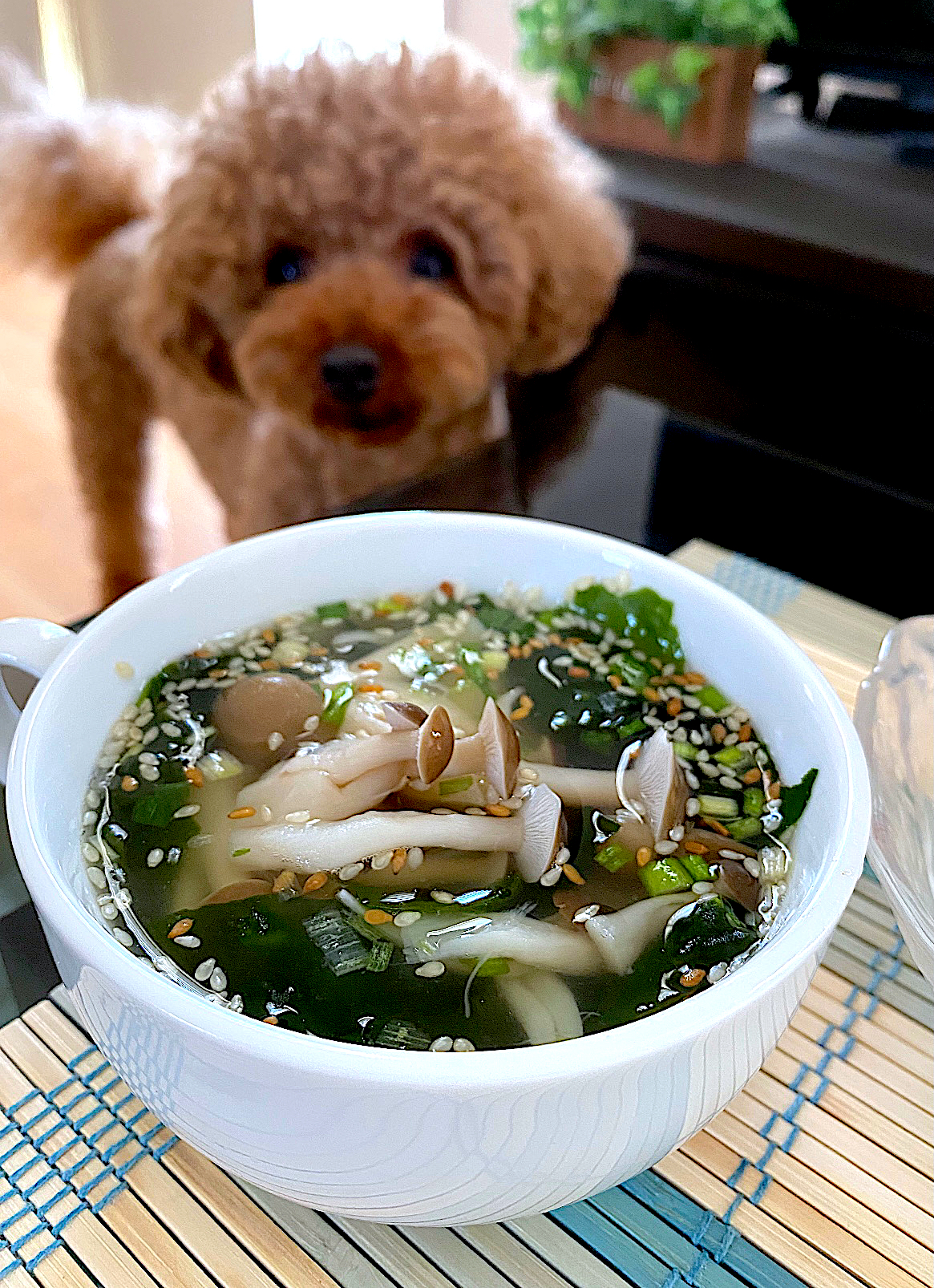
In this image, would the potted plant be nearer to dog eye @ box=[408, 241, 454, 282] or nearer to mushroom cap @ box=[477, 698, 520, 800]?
dog eye @ box=[408, 241, 454, 282]

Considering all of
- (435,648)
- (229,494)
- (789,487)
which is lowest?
(229,494)

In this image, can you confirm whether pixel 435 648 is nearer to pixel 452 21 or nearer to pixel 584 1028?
pixel 584 1028

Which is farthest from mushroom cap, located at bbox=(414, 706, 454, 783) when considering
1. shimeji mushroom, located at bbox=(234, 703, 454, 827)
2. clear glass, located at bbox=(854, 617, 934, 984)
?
clear glass, located at bbox=(854, 617, 934, 984)

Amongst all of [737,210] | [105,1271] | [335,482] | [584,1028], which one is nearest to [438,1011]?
[584,1028]

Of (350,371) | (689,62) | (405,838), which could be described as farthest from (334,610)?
(689,62)

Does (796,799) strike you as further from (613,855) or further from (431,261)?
(431,261)

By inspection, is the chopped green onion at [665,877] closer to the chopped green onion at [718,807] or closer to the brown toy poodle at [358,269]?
the chopped green onion at [718,807]
